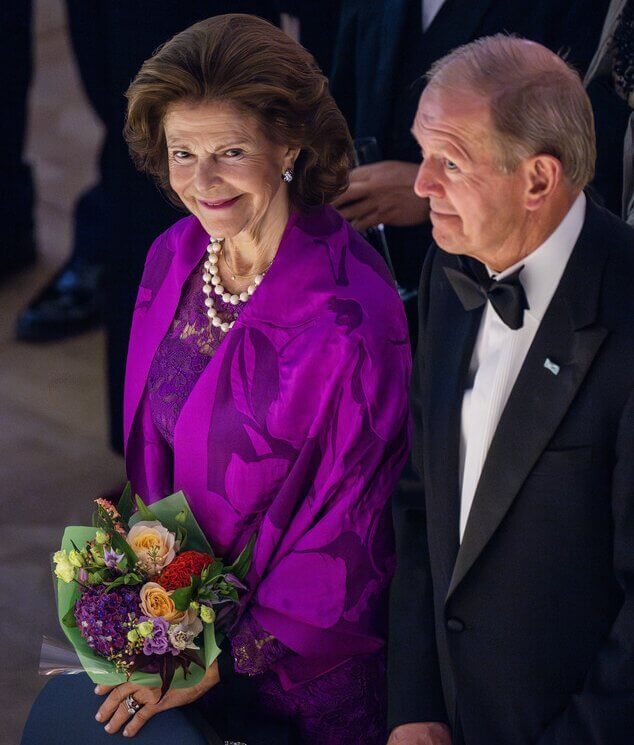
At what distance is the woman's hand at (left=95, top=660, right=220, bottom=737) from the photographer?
2.28 meters

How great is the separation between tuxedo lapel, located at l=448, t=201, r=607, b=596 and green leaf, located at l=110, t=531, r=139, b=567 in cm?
71

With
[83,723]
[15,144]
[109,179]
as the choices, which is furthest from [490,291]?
[15,144]

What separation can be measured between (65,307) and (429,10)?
3.36 meters

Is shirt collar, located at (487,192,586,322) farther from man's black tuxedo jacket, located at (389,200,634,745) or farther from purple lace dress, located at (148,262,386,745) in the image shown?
purple lace dress, located at (148,262,386,745)

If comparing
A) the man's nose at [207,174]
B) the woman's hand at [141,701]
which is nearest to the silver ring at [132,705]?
the woman's hand at [141,701]

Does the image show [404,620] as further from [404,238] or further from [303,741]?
[404,238]

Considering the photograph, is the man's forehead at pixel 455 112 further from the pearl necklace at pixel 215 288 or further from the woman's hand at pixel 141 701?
the woman's hand at pixel 141 701

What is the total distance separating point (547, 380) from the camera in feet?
5.71

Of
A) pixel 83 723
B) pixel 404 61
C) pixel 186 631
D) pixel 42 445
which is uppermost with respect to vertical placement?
pixel 404 61

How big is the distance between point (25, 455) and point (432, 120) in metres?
3.33

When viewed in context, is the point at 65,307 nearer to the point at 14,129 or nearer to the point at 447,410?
the point at 14,129

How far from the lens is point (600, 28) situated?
262cm

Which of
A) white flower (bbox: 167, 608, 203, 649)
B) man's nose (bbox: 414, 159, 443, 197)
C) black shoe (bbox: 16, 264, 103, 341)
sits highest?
man's nose (bbox: 414, 159, 443, 197)

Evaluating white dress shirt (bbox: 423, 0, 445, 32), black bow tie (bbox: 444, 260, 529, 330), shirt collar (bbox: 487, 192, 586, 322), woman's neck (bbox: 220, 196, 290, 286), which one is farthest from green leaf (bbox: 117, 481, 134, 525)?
white dress shirt (bbox: 423, 0, 445, 32)
